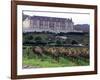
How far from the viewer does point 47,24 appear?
198cm

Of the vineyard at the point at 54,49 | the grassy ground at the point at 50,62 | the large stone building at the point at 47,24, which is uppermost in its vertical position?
the large stone building at the point at 47,24

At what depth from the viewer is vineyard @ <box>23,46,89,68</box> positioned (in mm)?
1924

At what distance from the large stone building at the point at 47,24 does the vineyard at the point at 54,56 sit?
172 mm

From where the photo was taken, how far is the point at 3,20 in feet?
6.04

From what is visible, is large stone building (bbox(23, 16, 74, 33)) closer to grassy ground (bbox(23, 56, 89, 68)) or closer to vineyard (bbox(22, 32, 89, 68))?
vineyard (bbox(22, 32, 89, 68))

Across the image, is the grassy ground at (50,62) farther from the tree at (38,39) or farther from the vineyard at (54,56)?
the tree at (38,39)

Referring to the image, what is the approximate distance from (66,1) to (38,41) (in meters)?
0.47

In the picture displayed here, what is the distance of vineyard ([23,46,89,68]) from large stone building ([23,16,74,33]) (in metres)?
0.17

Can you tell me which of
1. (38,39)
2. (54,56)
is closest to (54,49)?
(54,56)

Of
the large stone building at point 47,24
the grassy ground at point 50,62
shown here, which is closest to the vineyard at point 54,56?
the grassy ground at point 50,62

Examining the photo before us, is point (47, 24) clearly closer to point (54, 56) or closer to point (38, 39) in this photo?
point (38, 39)

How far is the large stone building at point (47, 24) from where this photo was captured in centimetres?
192

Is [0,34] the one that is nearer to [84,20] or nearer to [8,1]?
[8,1]

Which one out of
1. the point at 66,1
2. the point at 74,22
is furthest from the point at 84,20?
the point at 66,1
